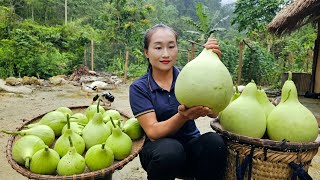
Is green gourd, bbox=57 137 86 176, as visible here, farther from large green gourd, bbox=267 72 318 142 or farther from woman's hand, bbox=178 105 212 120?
large green gourd, bbox=267 72 318 142

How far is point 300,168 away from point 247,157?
235 mm

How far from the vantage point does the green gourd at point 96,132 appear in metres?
1.72

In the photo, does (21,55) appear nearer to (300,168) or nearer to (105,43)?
(105,43)

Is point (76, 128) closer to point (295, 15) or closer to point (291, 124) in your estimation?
point (291, 124)

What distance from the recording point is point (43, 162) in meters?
1.46

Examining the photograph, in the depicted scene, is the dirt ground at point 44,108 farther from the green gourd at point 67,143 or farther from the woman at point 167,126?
the green gourd at point 67,143

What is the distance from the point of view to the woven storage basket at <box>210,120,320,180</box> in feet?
4.82

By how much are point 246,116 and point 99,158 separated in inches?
29.6

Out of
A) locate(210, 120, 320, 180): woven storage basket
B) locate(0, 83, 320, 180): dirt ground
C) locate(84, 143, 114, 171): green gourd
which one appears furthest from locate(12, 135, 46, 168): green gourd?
locate(0, 83, 320, 180): dirt ground

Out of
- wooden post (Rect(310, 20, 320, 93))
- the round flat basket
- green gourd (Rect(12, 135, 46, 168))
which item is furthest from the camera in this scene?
wooden post (Rect(310, 20, 320, 93))

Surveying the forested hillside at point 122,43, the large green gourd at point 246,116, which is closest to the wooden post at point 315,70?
the forested hillside at point 122,43

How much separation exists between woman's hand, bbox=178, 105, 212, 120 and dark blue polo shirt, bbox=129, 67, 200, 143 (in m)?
0.32

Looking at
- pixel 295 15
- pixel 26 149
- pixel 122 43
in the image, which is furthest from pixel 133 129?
pixel 122 43

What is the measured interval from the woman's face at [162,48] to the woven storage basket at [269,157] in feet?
1.92
